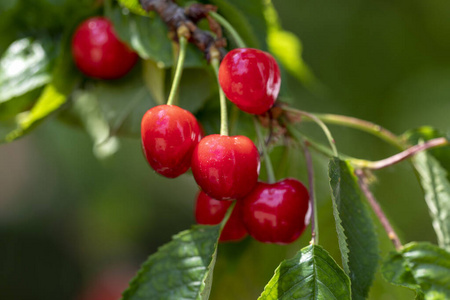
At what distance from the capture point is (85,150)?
2.10m

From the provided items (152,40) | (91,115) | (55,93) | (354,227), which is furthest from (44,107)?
(354,227)

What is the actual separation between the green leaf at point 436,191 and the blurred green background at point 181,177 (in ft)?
4.26

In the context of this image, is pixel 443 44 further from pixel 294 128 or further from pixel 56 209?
pixel 56 209

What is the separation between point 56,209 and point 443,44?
74.7 inches

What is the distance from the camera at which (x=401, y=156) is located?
87 cm

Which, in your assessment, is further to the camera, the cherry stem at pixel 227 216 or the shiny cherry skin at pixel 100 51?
the shiny cherry skin at pixel 100 51

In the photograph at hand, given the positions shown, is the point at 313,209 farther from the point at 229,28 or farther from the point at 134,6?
the point at 134,6

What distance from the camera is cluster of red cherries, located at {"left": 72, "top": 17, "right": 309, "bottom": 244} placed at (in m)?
0.69

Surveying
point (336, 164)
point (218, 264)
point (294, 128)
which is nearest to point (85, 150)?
point (218, 264)

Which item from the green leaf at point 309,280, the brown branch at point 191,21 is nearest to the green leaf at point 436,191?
the green leaf at point 309,280

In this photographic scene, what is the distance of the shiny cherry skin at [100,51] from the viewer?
0.98 metres

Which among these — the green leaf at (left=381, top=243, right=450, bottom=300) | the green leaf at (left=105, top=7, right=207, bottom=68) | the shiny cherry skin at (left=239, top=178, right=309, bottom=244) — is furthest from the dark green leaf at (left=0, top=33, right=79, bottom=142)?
the green leaf at (left=381, top=243, right=450, bottom=300)

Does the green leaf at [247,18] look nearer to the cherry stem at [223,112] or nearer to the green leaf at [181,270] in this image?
the cherry stem at [223,112]

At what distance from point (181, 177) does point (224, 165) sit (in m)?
1.78
